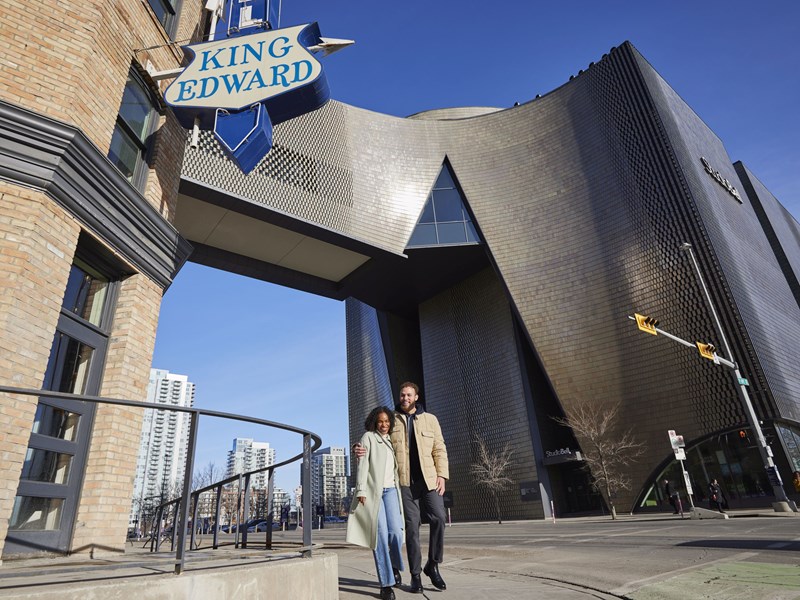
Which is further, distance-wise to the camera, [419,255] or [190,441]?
[419,255]

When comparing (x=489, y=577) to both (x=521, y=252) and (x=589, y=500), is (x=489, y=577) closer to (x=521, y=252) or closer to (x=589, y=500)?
(x=521, y=252)

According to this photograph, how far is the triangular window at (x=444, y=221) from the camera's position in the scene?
1179 inches

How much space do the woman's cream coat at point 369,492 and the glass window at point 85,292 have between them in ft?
13.9

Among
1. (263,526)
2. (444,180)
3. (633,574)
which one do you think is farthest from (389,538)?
(444,180)

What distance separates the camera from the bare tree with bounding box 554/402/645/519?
969 inches

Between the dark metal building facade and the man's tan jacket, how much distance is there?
1961 centimetres

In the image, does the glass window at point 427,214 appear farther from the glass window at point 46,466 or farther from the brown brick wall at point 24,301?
the glass window at point 46,466

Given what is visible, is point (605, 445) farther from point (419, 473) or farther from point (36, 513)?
point (36, 513)

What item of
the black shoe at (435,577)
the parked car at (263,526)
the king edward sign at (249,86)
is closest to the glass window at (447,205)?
the king edward sign at (249,86)

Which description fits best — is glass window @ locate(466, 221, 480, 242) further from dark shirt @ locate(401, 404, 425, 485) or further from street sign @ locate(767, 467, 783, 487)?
dark shirt @ locate(401, 404, 425, 485)

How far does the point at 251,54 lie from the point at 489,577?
29.3 feet

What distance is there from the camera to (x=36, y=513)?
497 centimetres

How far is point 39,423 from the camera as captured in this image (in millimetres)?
5195

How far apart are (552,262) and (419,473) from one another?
84.4ft
